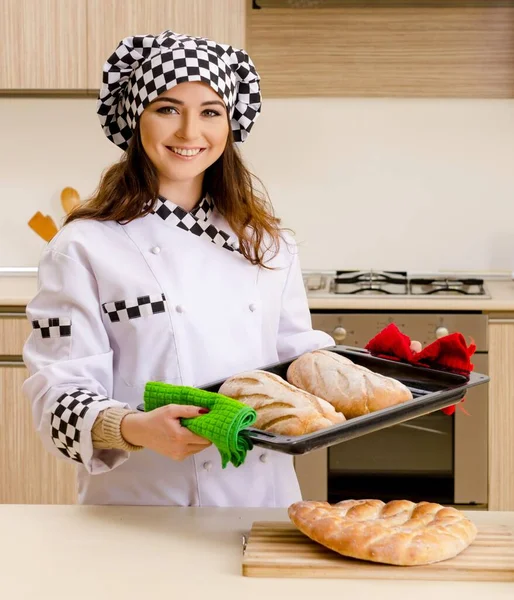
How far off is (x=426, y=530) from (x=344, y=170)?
7.88 ft

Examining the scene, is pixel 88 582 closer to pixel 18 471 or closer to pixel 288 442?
pixel 288 442

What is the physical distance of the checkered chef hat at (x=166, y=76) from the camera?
64.9 inches

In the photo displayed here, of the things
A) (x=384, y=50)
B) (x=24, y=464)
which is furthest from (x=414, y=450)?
(x=384, y=50)

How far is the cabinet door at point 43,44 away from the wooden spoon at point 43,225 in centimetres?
48

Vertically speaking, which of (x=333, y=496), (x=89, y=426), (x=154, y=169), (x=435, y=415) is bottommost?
(x=333, y=496)

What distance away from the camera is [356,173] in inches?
139

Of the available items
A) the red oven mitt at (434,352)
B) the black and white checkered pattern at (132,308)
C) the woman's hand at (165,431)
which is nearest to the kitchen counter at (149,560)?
the woman's hand at (165,431)

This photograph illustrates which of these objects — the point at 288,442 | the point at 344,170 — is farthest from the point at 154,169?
the point at 344,170

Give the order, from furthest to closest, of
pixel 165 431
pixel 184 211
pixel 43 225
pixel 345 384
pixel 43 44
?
1. pixel 43 225
2. pixel 43 44
3. pixel 184 211
4. pixel 345 384
5. pixel 165 431

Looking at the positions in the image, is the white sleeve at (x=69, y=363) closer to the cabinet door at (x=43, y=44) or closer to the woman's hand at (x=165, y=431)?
the woman's hand at (x=165, y=431)

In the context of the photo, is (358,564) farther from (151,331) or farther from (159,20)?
(159,20)

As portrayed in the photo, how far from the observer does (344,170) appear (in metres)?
3.52

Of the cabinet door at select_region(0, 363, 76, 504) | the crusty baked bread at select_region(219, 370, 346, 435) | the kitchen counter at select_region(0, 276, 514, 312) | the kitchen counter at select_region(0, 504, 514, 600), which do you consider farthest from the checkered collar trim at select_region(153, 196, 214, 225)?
the cabinet door at select_region(0, 363, 76, 504)

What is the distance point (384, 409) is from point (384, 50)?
2.25 m
